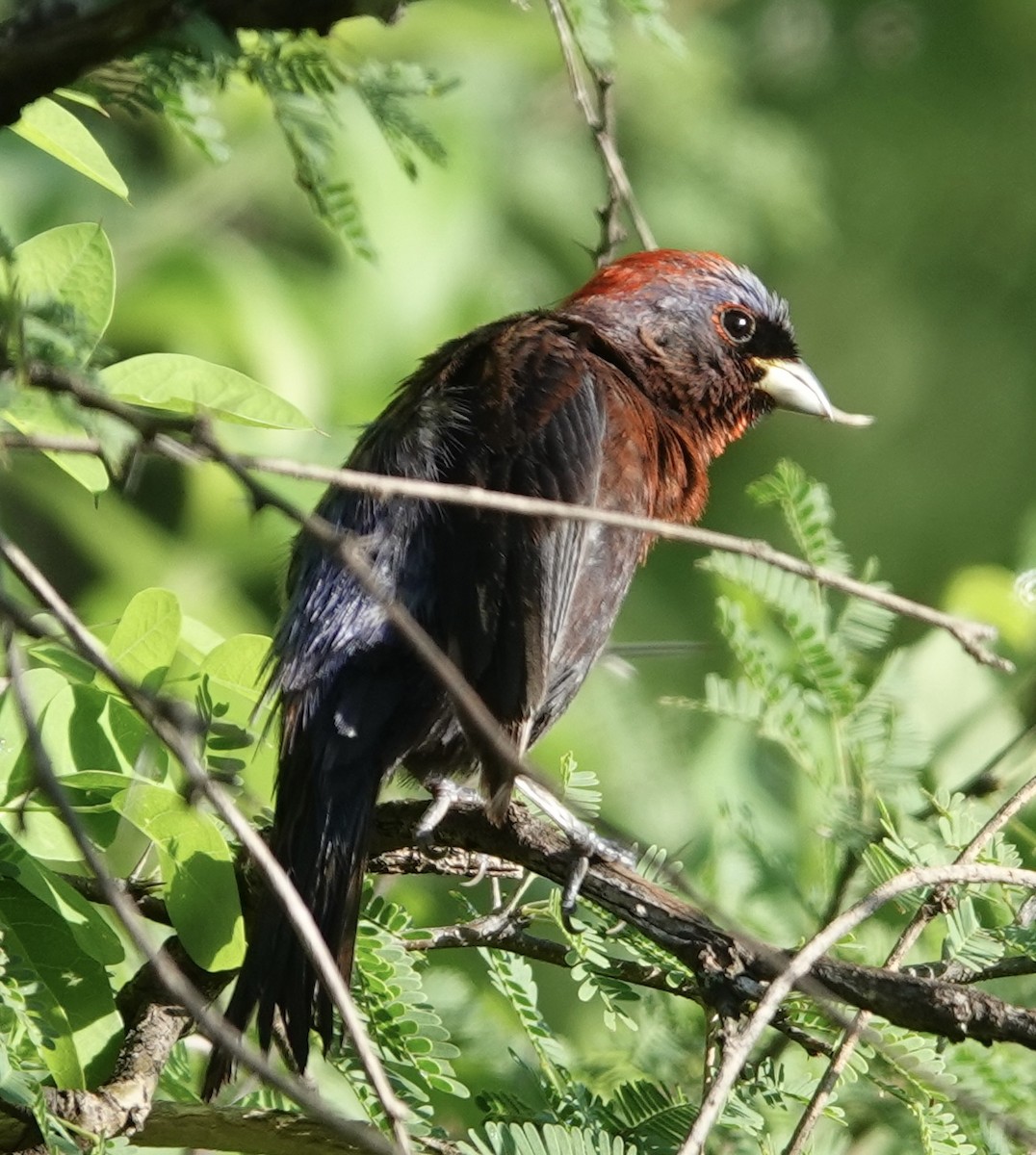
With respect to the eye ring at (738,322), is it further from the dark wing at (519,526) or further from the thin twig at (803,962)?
the thin twig at (803,962)

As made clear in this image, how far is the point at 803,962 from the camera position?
8.01 feet

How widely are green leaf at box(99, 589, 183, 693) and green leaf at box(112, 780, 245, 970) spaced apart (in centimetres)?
25

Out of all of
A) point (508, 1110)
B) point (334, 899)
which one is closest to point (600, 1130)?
point (508, 1110)

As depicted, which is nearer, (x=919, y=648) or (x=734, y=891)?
(x=734, y=891)

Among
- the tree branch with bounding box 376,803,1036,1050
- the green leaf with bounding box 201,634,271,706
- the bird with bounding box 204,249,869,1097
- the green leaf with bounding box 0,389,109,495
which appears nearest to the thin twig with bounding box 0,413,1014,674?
the tree branch with bounding box 376,803,1036,1050

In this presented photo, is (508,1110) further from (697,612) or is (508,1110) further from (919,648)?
(697,612)

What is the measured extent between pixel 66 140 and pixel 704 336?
2.32m

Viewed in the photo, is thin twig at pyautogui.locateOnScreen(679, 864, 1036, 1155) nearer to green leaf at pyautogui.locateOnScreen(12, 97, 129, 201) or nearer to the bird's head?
green leaf at pyautogui.locateOnScreen(12, 97, 129, 201)

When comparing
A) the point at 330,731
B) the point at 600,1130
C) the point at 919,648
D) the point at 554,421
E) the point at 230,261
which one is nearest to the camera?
the point at 600,1130

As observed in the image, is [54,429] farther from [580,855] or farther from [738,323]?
[738,323]

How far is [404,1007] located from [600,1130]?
0.40 m

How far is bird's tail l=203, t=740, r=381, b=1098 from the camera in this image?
119 inches

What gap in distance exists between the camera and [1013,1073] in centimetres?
304

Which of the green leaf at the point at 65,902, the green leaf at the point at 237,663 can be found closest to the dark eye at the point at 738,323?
the green leaf at the point at 237,663
